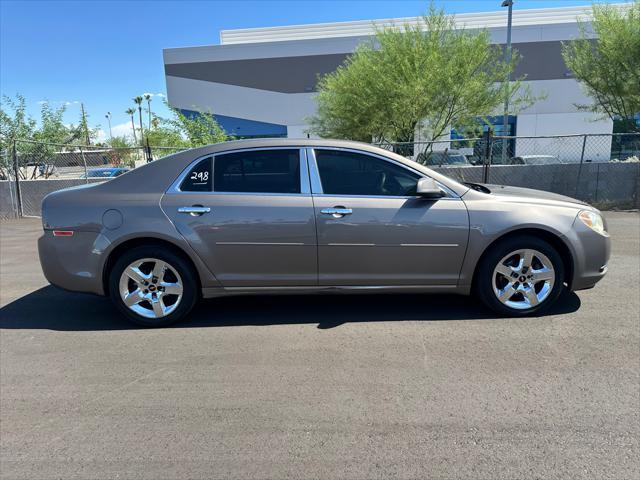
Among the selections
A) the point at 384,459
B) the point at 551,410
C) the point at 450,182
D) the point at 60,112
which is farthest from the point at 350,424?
the point at 60,112

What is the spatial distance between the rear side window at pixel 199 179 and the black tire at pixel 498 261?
2679 mm

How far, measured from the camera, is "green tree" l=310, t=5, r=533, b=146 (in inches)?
570

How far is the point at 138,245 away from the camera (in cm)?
427

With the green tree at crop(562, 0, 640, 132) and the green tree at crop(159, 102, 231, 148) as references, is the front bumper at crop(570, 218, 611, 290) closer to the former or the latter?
the green tree at crop(562, 0, 640, 132)

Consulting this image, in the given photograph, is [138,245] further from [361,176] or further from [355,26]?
[355,26]

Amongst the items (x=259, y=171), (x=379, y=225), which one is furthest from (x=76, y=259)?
(x=379, y=225)

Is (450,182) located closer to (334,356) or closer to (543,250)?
(543,250)

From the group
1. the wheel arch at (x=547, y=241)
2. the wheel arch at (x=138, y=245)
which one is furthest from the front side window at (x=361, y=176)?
the wheel arch at (x=138, y=245)

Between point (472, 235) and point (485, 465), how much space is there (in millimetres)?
2225

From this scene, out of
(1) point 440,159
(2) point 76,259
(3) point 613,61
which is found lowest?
(2) point 76,259

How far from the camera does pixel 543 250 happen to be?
4207 millimetres

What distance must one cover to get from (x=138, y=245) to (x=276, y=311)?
4.91 ft

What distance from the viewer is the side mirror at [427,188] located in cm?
407

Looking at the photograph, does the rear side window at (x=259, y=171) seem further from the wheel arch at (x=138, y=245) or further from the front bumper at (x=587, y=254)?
the front bumper at (x=587, y=254)
